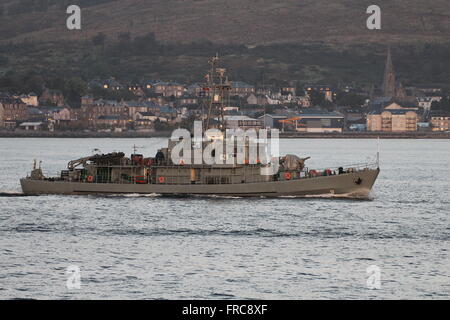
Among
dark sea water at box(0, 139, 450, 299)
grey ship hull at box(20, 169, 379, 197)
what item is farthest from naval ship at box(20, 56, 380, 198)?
dark sea water at box(0, 139, 450, 299)

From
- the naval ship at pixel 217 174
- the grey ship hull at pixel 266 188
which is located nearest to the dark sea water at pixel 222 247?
the grey ship hull at pixel 266 188

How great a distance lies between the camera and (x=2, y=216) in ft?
195

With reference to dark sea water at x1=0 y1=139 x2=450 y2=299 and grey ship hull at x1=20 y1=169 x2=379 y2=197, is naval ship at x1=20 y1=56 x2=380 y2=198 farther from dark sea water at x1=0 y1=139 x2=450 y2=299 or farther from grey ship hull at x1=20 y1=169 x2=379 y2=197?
dark sea water at x1=0 y1=139 x2=450 y2=299

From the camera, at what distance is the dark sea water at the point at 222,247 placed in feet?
127

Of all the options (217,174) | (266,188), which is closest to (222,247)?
(266,188)

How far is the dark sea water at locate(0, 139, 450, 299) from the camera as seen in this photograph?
38.8 meters

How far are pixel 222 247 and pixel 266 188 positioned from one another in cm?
1827

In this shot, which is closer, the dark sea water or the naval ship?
the dark sea water

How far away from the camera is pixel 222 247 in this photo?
4759 centimetres

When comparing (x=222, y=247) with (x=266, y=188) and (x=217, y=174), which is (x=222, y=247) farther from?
(x=217, y=174)

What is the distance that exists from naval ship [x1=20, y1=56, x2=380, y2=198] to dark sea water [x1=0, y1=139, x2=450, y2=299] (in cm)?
98

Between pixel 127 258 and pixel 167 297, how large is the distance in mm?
7641
